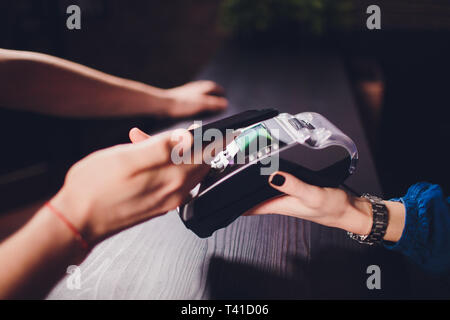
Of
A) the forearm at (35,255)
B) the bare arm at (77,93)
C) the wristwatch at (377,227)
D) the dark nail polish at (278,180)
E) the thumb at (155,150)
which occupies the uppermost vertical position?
the bare arm at (77,93)

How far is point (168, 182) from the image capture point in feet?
1.48

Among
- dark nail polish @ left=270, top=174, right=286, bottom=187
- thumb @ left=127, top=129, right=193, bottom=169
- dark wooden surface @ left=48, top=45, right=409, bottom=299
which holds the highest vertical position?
thumb @ left=127, top=129, right=193, bottom=169

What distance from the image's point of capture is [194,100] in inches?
43.3

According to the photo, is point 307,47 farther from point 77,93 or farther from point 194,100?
point 77,93

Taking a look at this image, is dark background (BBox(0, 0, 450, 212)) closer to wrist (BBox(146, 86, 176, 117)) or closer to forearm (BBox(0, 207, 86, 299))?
wrist (BBox(146, 86, 176, 117))

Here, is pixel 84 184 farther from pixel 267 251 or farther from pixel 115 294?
pixel 267 251

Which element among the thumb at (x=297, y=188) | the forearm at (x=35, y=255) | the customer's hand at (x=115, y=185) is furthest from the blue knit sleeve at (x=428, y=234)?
the forearm at (x=35, y=255)

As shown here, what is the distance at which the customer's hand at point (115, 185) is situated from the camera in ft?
1.33

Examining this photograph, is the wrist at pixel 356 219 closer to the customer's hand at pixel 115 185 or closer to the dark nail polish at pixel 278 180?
the dark nail polish at pixel 278 180

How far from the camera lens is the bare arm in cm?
75

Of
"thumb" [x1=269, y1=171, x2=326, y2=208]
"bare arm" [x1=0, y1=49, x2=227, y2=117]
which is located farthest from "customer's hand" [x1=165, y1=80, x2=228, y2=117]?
"thumb" [x1=269, y1=171, x2=326, y2=208]

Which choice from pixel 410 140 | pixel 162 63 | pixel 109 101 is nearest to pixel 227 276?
pixel 109 101

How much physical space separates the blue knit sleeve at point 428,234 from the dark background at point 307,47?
15.8 inches

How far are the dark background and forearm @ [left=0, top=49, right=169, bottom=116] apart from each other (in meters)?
0.11
